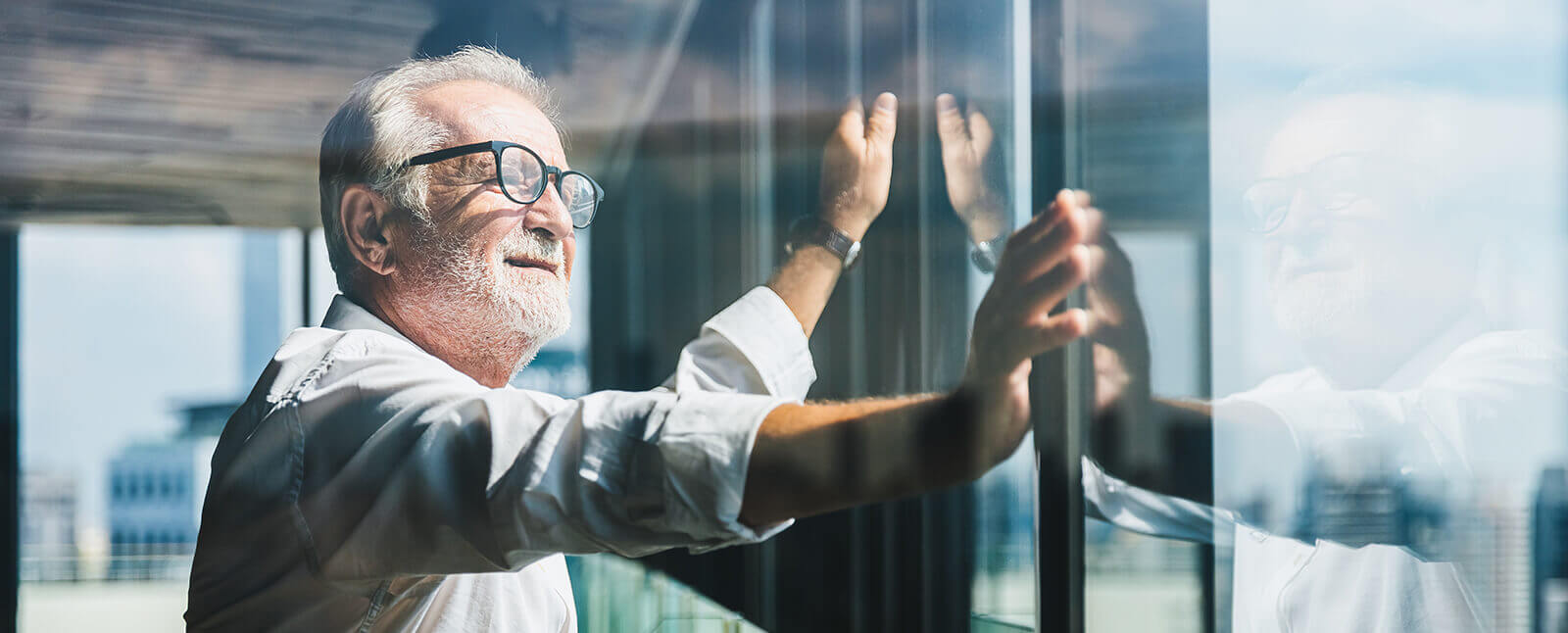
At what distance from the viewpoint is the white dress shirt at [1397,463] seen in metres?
0.59

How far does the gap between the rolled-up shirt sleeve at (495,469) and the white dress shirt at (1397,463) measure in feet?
1.14

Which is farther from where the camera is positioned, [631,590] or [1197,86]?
[631,590]

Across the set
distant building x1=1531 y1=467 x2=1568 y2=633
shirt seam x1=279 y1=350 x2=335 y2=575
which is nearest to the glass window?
distant building x1=1531 y1=467 x2=1568 y2=633

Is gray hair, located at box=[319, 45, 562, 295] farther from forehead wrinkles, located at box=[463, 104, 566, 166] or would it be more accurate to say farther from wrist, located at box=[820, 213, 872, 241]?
wrist, located at box=[820, 213, 872, 241]

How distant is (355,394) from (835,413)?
506 mm

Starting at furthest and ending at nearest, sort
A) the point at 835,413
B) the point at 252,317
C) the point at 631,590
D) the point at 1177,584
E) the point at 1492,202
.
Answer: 1. the point at 631,590
2. the point at 252,317
3. the point at 1177,584
4. the point at 835,413
5. the point at 1492,202

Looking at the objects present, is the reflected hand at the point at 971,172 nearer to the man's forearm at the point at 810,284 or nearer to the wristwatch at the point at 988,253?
the wristwatch at the point at 988,253

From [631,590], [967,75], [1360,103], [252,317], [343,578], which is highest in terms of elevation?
[967,75]

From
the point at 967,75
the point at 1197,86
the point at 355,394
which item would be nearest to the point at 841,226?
the point at 967,75

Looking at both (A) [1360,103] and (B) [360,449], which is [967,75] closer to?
(A) [1360,103]

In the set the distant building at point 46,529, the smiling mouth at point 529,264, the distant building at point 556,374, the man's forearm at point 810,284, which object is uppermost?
the smiling mouth at point 529,264

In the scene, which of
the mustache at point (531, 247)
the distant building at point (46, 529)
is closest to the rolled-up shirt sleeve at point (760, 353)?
the mustache at point (531, 247)

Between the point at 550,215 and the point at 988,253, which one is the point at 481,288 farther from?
the point at 988,253

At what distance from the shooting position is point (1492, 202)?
0.60m
